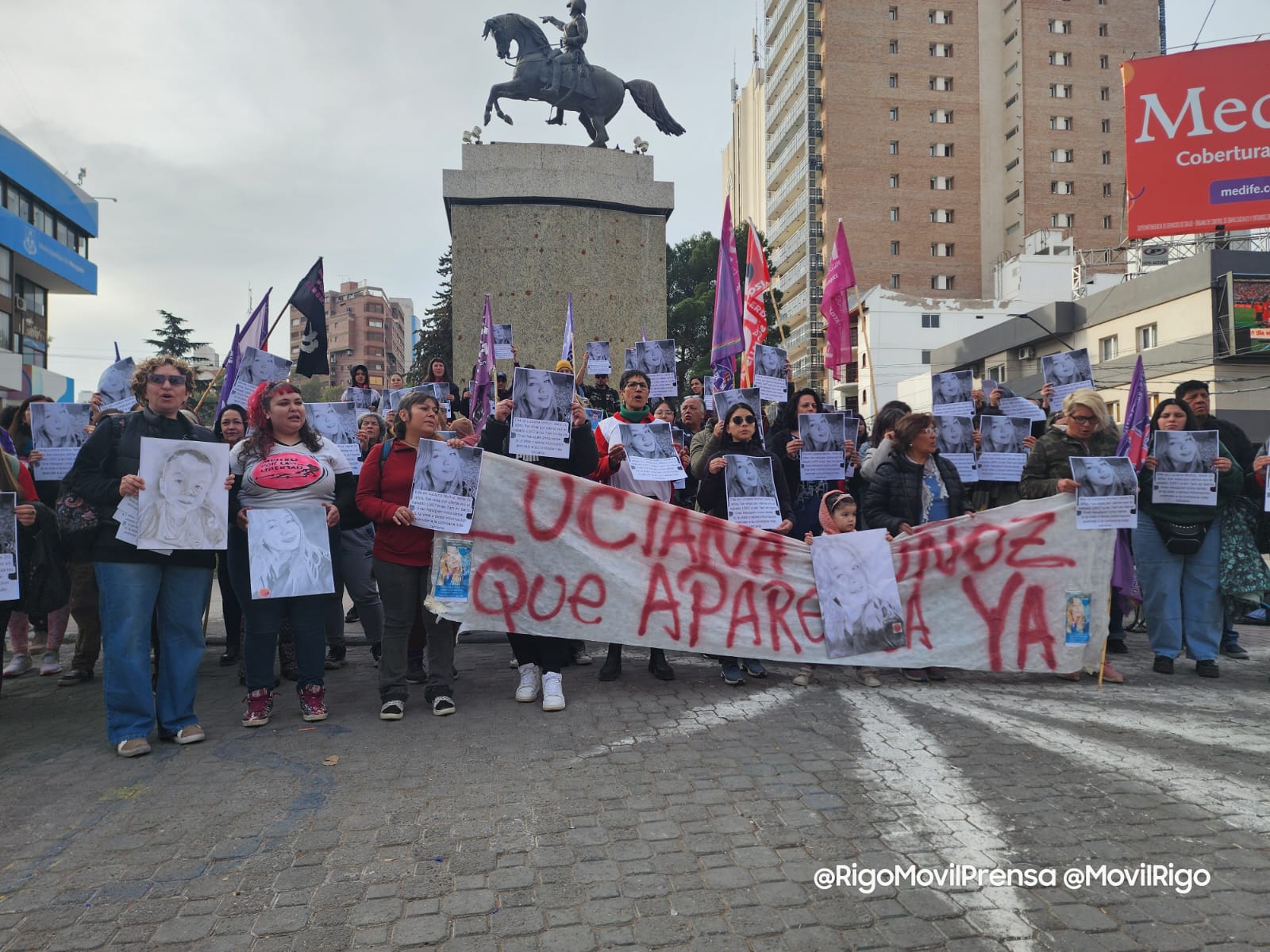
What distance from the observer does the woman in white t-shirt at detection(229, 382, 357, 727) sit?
4875 mm

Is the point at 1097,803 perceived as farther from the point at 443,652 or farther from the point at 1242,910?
the point at 443,652

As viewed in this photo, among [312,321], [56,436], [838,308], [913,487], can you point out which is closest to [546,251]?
[838,308]

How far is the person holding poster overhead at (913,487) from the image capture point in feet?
19.9

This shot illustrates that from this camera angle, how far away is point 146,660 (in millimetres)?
4539

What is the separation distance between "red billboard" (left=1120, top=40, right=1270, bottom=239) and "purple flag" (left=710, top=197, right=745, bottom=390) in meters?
18.9

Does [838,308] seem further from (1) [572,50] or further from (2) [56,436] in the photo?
(1) [572,50]

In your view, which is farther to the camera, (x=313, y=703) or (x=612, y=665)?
(x=612, y=665)

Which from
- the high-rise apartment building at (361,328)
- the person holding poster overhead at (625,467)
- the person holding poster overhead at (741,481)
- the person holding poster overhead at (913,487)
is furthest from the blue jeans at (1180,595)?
the high-rise apartment building at (361,328)

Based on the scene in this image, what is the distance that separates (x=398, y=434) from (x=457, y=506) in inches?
22.9

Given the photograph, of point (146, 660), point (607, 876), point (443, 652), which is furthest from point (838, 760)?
point (146, 660)

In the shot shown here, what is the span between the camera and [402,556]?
5105 mm

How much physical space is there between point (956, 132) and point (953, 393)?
2526 inches

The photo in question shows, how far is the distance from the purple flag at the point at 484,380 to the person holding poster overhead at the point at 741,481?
1680 millimetres

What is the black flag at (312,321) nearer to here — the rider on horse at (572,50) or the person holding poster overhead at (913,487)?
the person holding poster overhead at (913,487)
